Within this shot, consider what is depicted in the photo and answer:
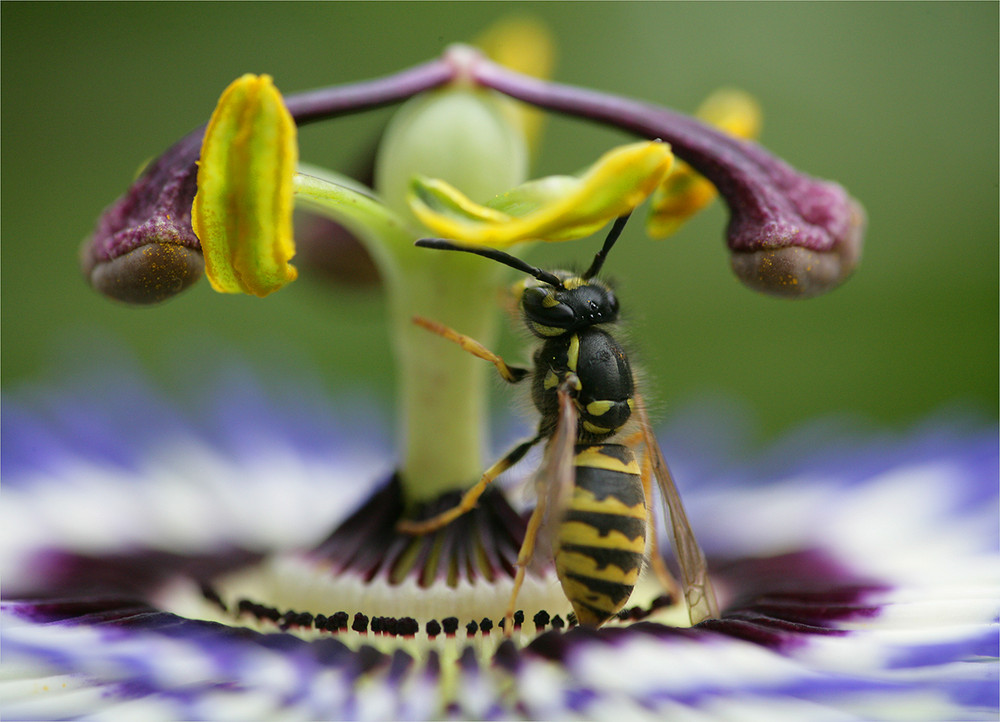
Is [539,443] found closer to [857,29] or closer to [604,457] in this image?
[604,457]

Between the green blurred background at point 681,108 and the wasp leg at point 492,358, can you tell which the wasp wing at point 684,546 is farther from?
the green blurred background at point 681,108

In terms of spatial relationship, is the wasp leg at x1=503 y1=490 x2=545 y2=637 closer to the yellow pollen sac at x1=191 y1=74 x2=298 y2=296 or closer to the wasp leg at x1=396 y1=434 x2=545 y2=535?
the wasp leg at x1=396 y1=434 x2=545 y2=535

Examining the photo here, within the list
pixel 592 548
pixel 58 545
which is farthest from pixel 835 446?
pixel 58 545

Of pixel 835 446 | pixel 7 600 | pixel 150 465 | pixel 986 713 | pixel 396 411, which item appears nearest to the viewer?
pixel 986 713

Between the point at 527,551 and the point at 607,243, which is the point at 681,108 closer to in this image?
the point at 607,243

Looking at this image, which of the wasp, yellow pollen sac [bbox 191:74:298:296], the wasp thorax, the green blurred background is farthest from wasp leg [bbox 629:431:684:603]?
the green blurred background

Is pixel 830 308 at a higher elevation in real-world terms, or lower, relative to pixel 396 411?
higher

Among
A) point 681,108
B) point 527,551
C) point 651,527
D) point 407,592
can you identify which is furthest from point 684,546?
point 681,108
